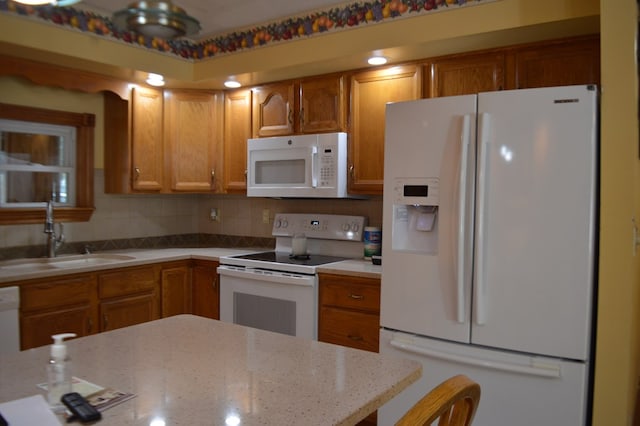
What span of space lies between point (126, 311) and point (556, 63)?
9.60 ft

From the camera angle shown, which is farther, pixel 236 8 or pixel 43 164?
pixel 43 164

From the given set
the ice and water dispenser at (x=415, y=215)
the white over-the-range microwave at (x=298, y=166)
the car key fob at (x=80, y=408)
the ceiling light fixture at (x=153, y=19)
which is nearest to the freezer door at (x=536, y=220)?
the ice and water dispenser at (x=415, y=215)

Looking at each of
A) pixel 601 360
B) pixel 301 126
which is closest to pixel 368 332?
pixel 601 360

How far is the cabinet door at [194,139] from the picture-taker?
382 centimetres

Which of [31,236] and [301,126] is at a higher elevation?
[301,126]

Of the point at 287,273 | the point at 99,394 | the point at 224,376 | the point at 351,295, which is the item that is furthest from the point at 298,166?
the point at 99,394

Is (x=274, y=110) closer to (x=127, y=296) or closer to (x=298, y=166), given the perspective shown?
(x=298, y=166)

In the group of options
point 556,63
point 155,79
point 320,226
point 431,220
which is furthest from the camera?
point 320,226

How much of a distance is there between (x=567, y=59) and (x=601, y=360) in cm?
147

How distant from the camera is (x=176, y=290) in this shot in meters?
3.62

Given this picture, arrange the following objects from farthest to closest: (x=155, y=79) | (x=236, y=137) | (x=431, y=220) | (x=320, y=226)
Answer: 1. (x=236, y=137)
2. (x=320, y=226)
3. (x=155, y=79)
4. (x=431, y=220)

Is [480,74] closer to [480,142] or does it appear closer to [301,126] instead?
[480,142]

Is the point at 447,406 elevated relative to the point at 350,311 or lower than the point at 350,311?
elevated

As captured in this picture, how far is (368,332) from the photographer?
287cm
